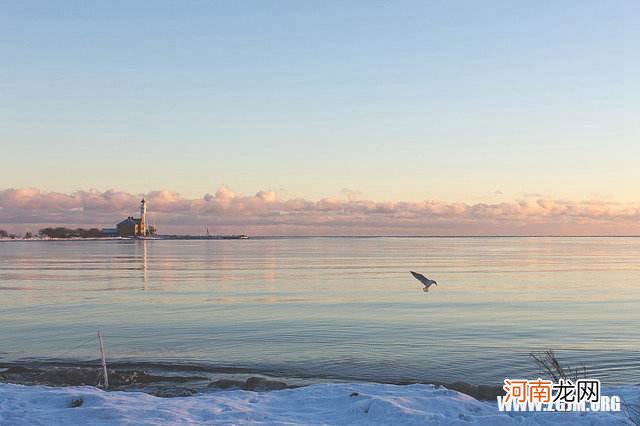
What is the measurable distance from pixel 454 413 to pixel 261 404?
3.85 meters

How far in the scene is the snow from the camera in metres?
11.1

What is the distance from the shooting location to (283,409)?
1227 centimetres

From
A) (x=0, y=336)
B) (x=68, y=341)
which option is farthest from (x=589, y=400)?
(x=0, y=336)

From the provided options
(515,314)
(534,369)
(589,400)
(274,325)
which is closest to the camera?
(589,400)

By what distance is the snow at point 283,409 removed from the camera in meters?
11.1

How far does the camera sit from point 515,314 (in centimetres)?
3041

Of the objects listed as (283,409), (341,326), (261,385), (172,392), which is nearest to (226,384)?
(261,385)

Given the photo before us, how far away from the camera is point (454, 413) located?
38.2 feet

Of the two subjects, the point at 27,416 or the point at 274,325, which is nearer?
the point at 27,416

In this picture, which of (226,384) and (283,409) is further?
(226,384)

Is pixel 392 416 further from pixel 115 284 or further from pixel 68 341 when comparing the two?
pixel 115 284

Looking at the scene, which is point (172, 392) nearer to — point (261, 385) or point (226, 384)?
point (226, 384)

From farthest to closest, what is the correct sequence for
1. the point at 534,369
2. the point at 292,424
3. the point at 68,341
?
1. the point at 68,341
2. the point at 534,369
3. the point at 292,424

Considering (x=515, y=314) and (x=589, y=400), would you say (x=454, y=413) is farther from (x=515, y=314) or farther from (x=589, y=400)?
(x=515, y=314)
